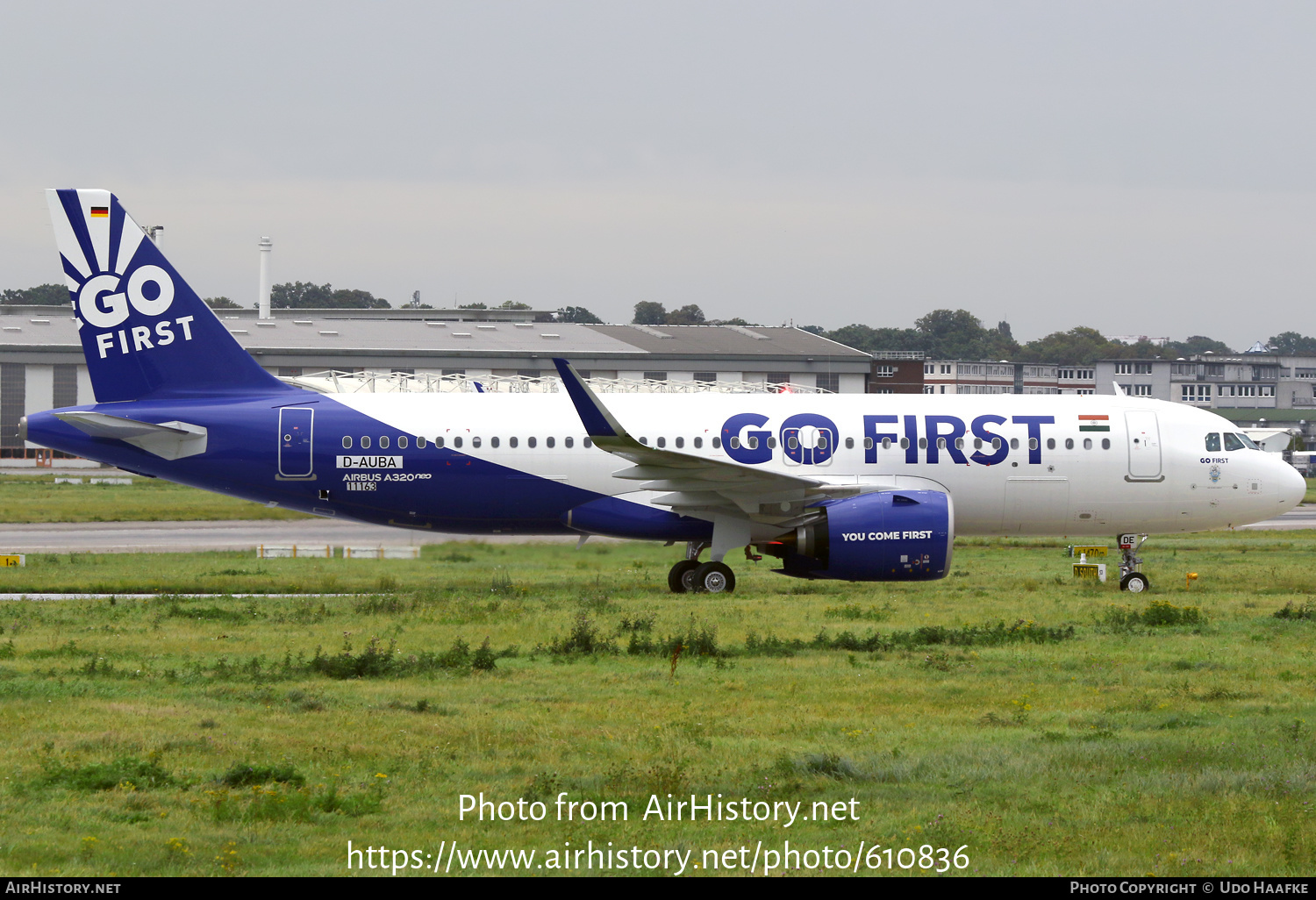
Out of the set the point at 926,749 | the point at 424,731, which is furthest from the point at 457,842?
the point at 926,749

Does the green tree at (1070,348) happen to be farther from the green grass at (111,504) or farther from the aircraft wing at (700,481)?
the aircraft wing at (700,481)

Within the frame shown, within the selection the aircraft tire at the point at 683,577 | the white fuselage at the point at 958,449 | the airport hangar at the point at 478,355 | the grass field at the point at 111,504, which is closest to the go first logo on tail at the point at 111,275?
the white fuselage at the point at 958,449

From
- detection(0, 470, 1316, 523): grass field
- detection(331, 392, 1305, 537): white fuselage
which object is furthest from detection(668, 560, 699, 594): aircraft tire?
detection(0, 470, 1316, 523): grass field

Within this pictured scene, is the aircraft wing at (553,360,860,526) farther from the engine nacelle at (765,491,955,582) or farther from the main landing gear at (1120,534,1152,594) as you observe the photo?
the main landing gear at (1120,534,1152,594)

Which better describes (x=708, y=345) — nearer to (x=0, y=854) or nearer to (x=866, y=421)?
(x=866, y=421)

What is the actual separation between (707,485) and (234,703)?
13.5 meters

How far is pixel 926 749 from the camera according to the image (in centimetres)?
1320

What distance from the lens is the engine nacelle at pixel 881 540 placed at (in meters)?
26.4

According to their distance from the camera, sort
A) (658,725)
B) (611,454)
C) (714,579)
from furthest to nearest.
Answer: (714,579) < (611,454) < (658,725)

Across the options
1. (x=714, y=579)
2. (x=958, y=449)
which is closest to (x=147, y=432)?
(x=714, y=579)

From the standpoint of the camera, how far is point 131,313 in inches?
1110

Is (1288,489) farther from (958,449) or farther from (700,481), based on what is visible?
(700,481)

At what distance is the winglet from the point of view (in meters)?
25.5

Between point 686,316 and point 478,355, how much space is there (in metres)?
98.3
